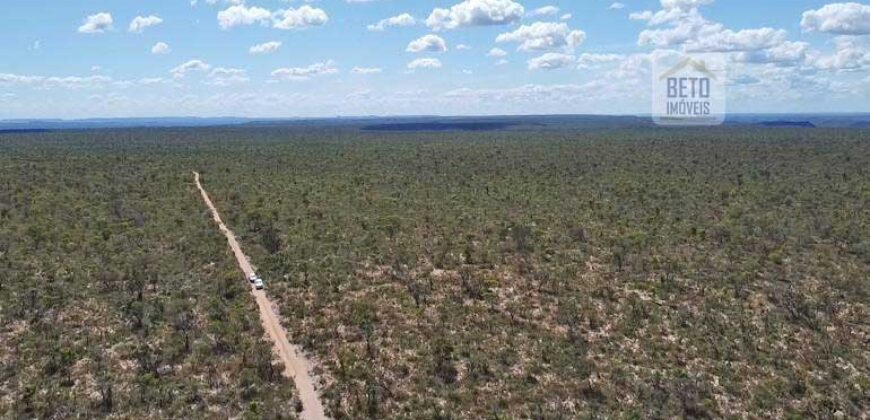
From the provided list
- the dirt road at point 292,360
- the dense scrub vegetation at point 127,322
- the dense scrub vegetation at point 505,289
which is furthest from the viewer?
the dense scrub vegetation at point 505,289

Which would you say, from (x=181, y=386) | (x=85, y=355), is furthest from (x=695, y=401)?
(x=85, y=355)

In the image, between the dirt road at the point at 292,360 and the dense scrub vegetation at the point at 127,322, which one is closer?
the dirt road at the point at 292,360

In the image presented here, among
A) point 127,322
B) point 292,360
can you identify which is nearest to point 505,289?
point 292,360

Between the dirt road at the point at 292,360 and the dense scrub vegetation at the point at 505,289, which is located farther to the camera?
the dense scrub vegetation at the point at 505,289

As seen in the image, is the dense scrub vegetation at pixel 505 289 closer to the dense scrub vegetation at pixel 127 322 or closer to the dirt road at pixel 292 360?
the dense scrub vegetation at pixel 127 322

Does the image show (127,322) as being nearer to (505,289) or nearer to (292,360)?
(292,360)

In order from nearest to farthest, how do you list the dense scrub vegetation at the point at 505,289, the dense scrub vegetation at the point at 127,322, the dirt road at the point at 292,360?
the dirt road at the point at 292,360 < the dense scrub vegetation at the point at 127,322 < the dense scrub vegetation at the point at 505,289

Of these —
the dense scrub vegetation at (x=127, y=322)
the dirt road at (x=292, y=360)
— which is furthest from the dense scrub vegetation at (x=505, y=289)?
the dirt road at (x=292, y=360)
